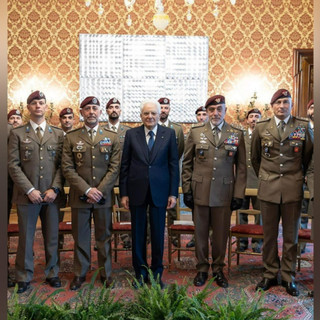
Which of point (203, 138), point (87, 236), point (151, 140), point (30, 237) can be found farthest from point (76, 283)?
point (203, 138)

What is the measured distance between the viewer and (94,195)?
367 centimetres

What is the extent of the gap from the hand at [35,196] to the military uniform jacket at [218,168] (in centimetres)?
128

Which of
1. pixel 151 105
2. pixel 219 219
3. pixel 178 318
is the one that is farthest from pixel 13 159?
pixel 178 318

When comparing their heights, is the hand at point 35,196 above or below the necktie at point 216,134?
below

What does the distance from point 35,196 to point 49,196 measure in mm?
115

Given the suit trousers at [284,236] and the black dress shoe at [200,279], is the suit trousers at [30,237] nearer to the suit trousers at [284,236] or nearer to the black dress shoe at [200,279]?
the black dress shoe at [200,279]

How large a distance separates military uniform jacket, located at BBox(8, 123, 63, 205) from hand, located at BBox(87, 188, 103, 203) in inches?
12.0

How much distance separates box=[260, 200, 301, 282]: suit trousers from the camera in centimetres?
364

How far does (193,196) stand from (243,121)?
465 cm

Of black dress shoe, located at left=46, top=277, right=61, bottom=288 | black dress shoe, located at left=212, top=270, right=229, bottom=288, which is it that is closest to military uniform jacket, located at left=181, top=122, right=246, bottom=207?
black dress shoe, located at left=212, top=270, right=229, bottom=288

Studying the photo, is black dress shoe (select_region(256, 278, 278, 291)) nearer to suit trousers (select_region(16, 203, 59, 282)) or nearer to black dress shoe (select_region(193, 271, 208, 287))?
black dress shoe (select_region(193, 271, 208, 287))

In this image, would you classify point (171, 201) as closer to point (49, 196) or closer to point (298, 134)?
point (49, 196)

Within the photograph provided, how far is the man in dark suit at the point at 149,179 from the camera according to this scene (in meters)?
3.70

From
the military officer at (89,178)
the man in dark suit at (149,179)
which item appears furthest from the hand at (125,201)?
the military officer at (89,178)
